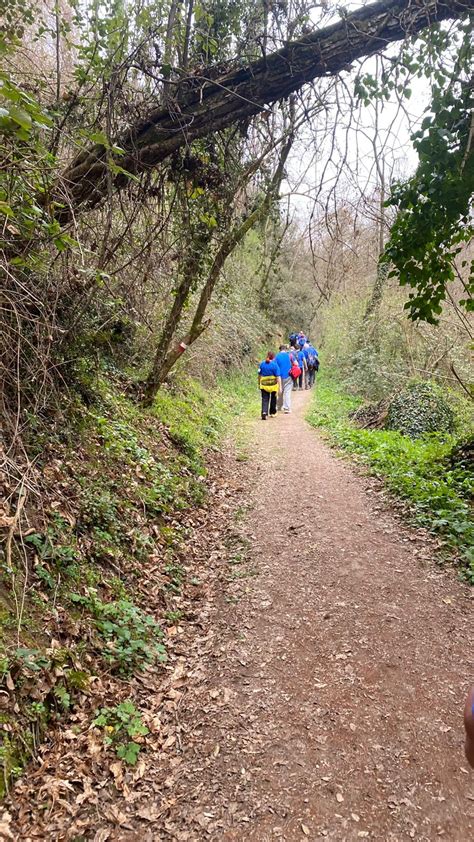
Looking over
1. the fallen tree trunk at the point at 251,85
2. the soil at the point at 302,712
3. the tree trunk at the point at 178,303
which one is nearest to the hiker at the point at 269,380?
the tree trunk at the point at 178,303

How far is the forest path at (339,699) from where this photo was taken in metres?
2.47

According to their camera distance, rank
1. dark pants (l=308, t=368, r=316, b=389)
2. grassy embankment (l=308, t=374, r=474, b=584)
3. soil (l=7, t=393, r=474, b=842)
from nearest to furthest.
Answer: soil (l=7, t=393, r=474, b=842) < grassy embankment (l=308, t=374, r=474, b=584) < dark pants (l=308, t=368, r=316, b=389)

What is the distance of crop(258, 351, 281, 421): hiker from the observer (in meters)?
11.9

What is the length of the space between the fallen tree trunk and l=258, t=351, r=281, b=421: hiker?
311 inches

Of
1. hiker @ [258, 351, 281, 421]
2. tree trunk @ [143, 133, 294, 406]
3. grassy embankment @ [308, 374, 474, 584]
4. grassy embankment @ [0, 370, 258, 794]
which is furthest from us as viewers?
hiker @ [258, 351, 281, 421]

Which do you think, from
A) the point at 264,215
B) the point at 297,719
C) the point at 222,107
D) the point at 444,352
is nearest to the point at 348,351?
the point at 444,352

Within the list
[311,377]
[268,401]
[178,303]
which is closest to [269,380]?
[268,401]

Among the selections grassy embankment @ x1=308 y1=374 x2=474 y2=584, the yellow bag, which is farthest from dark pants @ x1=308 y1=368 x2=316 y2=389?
grassy embankment @ x1=308 y1=374 x2=474 y2=584

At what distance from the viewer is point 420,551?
5.02 metres

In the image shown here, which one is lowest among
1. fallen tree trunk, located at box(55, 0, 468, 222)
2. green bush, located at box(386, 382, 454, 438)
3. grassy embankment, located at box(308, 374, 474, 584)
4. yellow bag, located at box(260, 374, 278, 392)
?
grassy embankment, located at box(308, 374, 474, 584)

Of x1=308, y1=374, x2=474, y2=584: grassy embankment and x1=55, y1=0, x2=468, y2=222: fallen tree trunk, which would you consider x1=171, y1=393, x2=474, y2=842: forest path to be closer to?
x1=308, y1=374, x2=474, y2=584: grassy embankment

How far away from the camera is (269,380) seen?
1209 cm

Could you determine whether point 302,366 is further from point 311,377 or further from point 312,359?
point 311,377

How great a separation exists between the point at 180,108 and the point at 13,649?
14.2 ft
